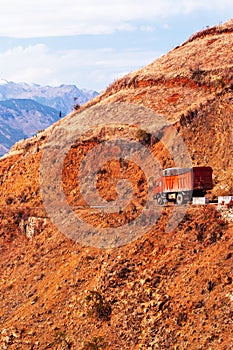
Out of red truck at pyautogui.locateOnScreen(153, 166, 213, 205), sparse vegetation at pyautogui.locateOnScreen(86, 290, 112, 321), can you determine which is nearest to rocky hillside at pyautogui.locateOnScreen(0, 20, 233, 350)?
sparse vegetation at pyautogui.locateOnScreen(86, 290, 112, 321)

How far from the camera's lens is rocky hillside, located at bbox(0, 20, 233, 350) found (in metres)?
34.4

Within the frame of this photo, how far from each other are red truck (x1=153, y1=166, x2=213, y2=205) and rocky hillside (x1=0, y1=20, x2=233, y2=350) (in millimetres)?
1251

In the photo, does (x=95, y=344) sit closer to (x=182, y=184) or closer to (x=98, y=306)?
(x=98, y=306)

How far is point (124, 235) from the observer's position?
42.8m

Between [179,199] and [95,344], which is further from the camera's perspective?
[179,199]

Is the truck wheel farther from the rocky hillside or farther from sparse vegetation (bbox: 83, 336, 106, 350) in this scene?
sparse vegetation (bbox: 83, 336, 106, 350)

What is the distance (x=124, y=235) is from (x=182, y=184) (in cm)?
934

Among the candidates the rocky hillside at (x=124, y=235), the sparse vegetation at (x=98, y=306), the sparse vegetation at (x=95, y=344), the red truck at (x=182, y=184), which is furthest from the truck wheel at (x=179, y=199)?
the sparse vegetation at (x=95, y=344)

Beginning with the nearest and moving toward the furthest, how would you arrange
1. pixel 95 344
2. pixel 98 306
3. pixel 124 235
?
pixel 95 344, pixel 98 306, pixel 124 235

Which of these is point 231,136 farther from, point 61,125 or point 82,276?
point 61,125

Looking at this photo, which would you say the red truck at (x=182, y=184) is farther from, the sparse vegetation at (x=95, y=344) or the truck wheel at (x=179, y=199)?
the sparse vegetation at (x=95, y=344)

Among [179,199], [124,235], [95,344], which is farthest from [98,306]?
[179,199]

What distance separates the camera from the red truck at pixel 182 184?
4847cm

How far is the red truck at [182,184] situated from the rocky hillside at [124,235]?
4.10ft
